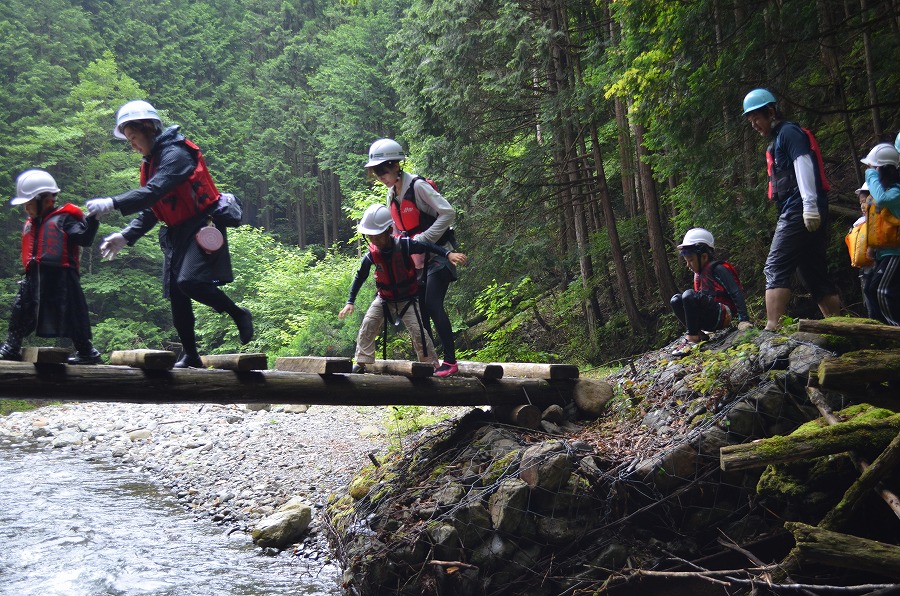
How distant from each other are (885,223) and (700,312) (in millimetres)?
2010

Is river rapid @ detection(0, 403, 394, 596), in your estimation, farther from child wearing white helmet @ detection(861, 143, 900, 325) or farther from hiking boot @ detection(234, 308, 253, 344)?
child wearing white helmet @ detection(861, 143, 900, 325)

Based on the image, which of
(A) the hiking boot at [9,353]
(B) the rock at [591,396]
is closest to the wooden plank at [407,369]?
(B) the rock at [591,396]

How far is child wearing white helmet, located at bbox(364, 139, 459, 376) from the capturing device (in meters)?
6.52

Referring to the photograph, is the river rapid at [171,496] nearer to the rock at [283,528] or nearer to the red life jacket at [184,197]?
the rock at [283,528]

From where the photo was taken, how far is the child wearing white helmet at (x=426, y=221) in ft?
21.4

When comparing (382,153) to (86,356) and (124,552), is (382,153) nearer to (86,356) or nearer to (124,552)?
(86,356)

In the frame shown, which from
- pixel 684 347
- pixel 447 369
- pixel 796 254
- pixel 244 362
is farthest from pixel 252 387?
pixel 796 254

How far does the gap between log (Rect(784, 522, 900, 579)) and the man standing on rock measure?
2.46 meters

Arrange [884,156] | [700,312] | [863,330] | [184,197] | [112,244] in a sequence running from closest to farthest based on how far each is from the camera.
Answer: [863,330] < [112,244] < [884,156] < [184,197] < [700,312]

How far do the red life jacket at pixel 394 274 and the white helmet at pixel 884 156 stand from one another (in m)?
3.81

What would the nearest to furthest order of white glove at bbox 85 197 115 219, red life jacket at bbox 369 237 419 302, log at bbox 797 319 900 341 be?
log at bbox 797 319 900 341
white glove at bbox 85 197 115 219
red life jacket at bbox 369 237 419 302

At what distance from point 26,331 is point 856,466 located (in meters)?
6.01

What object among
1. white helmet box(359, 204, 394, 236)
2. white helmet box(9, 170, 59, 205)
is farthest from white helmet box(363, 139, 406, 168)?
white helmet box(9, 170, 59, 205)

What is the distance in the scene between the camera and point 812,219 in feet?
18.5
